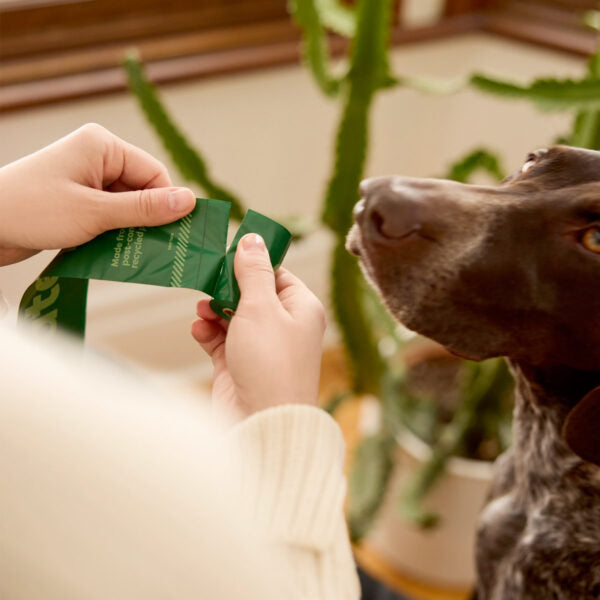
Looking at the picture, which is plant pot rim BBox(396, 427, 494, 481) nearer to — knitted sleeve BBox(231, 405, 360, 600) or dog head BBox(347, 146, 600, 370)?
dog head BBox(347, 146, 600, 370)

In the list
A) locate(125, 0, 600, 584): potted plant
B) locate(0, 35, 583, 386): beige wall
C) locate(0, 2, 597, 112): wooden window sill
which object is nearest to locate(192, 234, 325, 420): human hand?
locate(125, 0, 600, 584): potted plant

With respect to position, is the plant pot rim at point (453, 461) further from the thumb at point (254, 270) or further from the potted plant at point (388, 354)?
the thumb at point (254, 270)

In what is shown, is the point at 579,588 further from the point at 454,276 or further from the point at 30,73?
the point at 30,73

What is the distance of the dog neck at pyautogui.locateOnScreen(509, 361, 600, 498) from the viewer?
2.78ft

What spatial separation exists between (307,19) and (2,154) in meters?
0.54

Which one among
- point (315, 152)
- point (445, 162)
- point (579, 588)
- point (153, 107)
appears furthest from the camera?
point (445, 162)

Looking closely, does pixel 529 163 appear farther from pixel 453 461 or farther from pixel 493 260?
pixel 453 461

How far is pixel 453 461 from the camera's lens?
4.82ft

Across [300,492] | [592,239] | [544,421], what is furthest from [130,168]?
[544,421]

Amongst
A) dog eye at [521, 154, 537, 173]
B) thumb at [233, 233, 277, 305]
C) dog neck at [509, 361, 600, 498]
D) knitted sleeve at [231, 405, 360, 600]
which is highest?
dog eye at [521, 154, 537, 173]

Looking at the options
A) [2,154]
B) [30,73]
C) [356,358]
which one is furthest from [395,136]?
[2,154]

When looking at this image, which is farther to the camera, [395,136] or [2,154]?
[395,136]

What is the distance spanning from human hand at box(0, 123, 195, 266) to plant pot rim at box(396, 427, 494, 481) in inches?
37.3

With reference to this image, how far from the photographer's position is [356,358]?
1.52 meters
